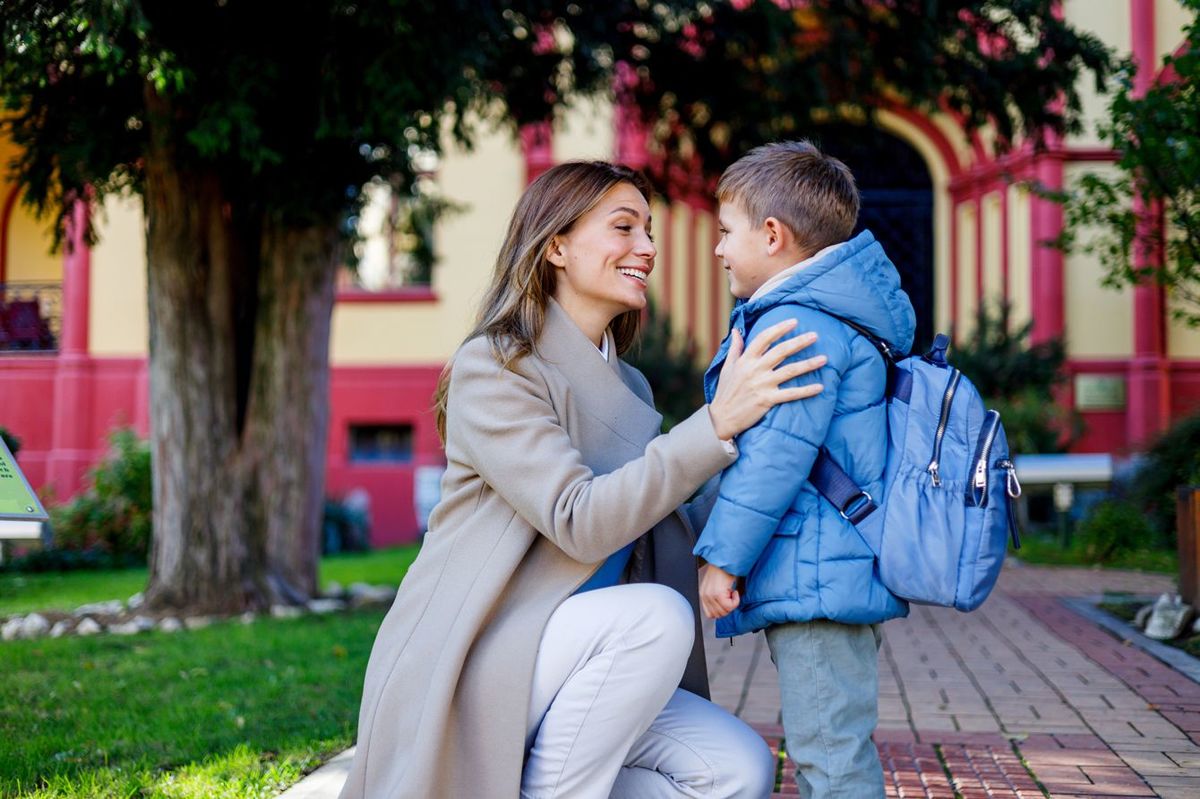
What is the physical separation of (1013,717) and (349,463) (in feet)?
36.5

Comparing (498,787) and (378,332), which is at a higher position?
(378,332)

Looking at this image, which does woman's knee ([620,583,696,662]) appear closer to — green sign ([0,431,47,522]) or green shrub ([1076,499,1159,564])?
green sign ([0,431,47,522])

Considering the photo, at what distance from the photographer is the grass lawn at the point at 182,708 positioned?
3.55 meters

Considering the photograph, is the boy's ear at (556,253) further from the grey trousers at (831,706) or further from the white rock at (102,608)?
the white rock at (102,608)

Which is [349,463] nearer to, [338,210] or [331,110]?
[338,210]

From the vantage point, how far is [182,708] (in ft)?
15.1

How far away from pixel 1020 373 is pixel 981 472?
10777mm

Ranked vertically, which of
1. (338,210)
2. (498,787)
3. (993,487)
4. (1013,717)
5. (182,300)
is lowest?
(1013,717)

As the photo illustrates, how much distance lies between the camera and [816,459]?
8.25 ft

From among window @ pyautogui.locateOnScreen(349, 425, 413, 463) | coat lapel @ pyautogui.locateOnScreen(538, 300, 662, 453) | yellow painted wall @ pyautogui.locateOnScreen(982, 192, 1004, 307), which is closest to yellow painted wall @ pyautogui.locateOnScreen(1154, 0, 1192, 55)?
yellow painted wall @ pyautogui.locateOnScreen(982, 192, 1004, 307)

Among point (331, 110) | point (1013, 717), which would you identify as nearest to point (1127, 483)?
point (1013, 717)

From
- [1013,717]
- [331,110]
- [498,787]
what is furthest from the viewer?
[331,110]

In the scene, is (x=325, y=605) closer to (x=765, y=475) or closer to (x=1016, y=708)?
(x=1016, y=708)

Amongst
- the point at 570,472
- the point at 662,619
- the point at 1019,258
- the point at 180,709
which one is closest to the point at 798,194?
the point at 570,472
